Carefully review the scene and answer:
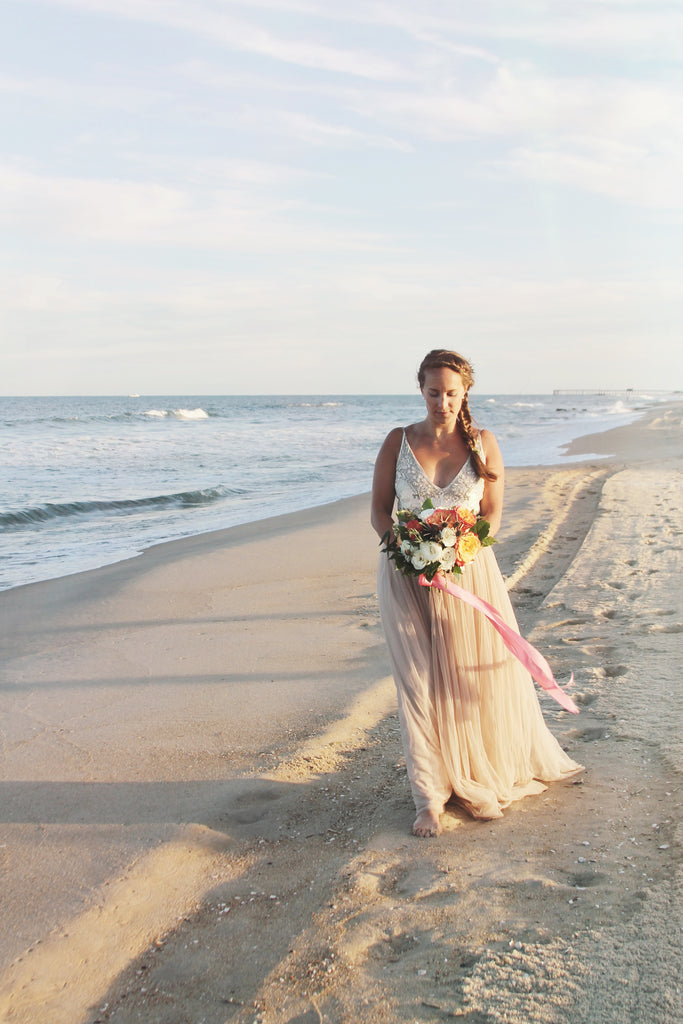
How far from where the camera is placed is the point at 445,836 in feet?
10.3

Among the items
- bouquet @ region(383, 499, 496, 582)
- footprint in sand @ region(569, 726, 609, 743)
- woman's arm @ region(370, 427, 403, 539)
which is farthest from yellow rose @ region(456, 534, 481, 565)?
footprint in sand @ region(569, 726, 609, 743)

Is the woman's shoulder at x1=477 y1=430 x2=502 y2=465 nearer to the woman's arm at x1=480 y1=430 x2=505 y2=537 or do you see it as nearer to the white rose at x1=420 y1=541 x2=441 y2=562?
the woman's arm at x1=480 y1=430 x2=505 y2=537

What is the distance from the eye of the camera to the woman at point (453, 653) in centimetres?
329

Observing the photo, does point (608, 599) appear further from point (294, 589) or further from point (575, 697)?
point (294, 589)

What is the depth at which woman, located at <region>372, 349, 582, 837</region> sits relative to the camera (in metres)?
3.29

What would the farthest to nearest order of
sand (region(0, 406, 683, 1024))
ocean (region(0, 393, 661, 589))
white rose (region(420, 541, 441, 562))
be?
ocean (region(0, 393, 661, 589)) → white rose (region(420, 541, 441, 562)) → sand (region(0, 406, 683, 1024))

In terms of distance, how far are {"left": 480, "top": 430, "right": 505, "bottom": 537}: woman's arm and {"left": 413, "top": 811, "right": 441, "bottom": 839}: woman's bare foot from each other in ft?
3.91

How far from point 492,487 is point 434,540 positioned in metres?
0.50

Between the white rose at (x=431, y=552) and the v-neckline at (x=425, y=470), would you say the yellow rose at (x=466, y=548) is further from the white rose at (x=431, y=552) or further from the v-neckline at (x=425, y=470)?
the v-neckline at (x=425, y=470)

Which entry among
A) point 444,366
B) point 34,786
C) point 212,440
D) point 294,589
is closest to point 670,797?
point 444,366

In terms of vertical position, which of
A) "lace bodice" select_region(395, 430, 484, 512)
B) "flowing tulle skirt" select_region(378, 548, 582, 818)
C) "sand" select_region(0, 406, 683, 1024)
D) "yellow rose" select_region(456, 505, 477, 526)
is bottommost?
"sand" select_region(0, 406, 683, 1024)

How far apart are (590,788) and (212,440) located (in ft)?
94.8

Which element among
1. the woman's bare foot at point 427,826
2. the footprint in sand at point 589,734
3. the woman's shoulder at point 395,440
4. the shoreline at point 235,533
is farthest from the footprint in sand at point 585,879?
the shoreline at point 235,533

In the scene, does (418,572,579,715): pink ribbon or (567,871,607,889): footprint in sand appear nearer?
(567,871,607,889): footprint in sand
